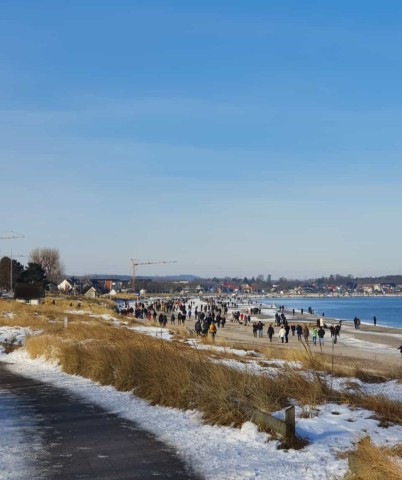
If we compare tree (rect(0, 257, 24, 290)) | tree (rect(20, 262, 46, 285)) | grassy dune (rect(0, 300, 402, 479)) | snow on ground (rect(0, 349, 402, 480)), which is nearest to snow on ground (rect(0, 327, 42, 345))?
grassy dune (rect(0, 300, 402, 479))

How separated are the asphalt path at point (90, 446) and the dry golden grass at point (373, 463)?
1708 mm

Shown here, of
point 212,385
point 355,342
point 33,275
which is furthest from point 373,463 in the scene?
point 33,275

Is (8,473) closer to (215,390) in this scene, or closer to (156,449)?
(156,449)

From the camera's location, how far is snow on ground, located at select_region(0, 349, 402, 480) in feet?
21.2

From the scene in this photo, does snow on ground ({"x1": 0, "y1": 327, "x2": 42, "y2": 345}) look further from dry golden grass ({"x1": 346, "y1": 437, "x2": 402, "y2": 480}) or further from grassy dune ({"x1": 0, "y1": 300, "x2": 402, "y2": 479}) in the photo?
dry golden grass ({"x1": 346, "y1": 437, "x2": 402, "y2": 480})

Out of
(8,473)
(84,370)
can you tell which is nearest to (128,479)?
(8,473)

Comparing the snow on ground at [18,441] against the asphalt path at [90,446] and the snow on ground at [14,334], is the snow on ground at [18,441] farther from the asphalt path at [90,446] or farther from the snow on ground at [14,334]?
the snow on ground at [14,334]

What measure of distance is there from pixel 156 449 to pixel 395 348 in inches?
1408

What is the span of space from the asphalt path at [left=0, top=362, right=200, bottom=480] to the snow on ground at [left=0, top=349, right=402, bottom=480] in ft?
0.90

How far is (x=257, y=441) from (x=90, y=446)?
2218 mm

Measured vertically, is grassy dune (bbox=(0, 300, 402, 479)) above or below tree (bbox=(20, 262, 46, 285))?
below

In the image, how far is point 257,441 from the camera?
7.72 meters

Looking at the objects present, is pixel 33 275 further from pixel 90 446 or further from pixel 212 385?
pixel 90 446

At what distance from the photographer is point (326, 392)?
992 centimetres
